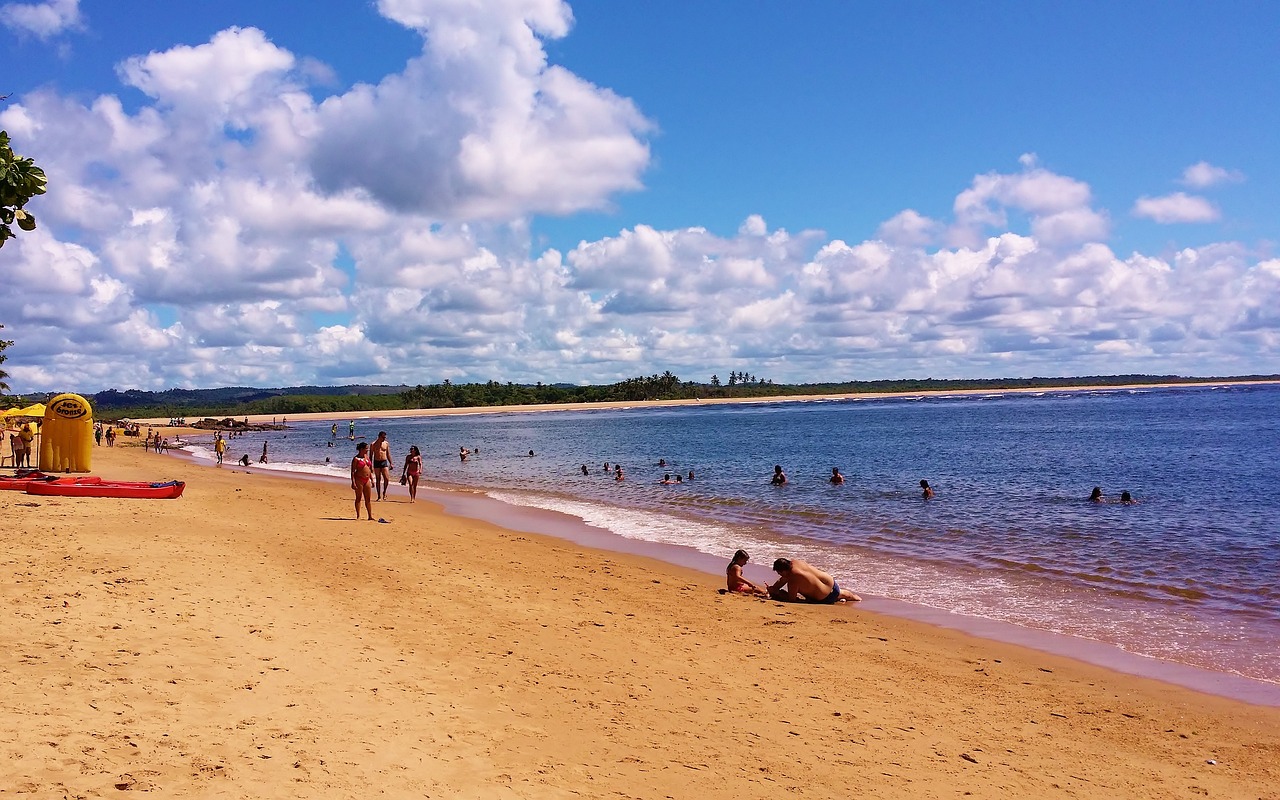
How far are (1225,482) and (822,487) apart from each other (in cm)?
1532

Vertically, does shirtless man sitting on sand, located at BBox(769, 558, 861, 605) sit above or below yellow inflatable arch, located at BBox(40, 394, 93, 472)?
below

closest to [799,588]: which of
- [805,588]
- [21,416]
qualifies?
[805,588]

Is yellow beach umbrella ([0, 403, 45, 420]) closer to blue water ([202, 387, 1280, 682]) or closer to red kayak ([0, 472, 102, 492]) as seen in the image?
red kayak ([0, 472, 102, 492])

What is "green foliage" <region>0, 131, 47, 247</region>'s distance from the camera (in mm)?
5145

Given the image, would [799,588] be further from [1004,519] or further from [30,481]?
[30,481]

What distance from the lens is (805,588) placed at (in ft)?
40.7

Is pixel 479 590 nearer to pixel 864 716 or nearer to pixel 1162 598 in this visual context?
pixel 864 716

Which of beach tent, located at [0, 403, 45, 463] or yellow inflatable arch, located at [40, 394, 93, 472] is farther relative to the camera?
beach tent, located at [0, 403, 45, 463]

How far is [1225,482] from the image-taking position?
30688mm

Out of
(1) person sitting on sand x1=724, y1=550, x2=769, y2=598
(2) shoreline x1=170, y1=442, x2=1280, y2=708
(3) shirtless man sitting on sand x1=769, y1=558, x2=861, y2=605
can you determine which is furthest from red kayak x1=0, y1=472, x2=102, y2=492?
(3) shirtless man sitting on sand x1=769, y1=558, x2=861, y2=605

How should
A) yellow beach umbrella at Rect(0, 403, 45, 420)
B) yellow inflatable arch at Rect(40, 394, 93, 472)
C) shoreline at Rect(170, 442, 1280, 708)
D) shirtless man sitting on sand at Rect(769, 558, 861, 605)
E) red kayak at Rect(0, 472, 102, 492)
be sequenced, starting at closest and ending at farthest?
shoreline at Rect(170, 442, 1280, 708) < shirtless man sitting on sand at Rect(769, 558, 861, 605) < red kayak at Rect(0, 472, 102, 492) < yellow inflatable arch at Rect(40, 394, 93, 472) < yellow beach umbrella at Rect(0, 403, 45, 420)

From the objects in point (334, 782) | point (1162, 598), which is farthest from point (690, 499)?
point (334, 782)

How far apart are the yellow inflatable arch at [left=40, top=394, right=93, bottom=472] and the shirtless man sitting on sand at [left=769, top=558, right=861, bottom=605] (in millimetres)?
19932

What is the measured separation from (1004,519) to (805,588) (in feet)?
39.9
